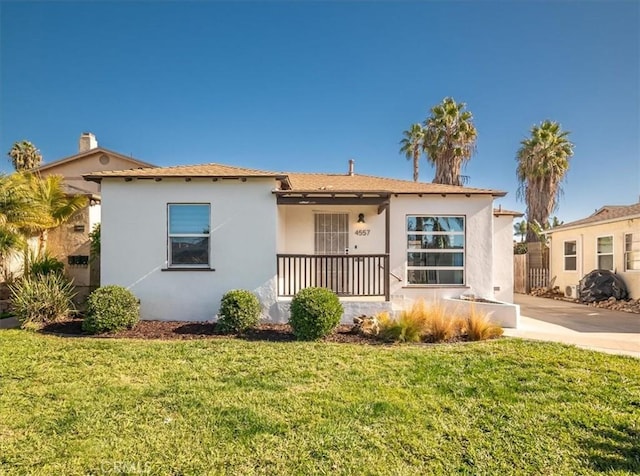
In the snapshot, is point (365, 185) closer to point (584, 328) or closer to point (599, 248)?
point (584, 328)

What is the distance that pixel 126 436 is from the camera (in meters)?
3.58

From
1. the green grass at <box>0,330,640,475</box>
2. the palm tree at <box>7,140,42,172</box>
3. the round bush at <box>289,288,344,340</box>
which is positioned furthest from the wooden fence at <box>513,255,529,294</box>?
the palm tree at <box>7,140,42,172</box>

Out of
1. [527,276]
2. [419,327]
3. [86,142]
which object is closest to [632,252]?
[527,276]

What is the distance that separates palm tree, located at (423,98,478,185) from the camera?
23328 millimetres

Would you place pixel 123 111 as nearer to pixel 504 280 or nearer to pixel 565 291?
pixel 504 280

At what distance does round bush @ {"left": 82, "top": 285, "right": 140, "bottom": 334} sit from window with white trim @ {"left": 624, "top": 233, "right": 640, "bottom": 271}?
684 inches

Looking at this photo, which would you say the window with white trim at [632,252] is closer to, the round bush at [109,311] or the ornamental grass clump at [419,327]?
the ornamental grass clump at [419,327]

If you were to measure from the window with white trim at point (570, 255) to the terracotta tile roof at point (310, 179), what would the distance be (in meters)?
9.06

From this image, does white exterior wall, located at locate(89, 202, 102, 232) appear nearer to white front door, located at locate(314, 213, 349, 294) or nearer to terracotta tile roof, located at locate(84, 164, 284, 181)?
terracotta tile roof, located at locate(84, 164, 284, 181)

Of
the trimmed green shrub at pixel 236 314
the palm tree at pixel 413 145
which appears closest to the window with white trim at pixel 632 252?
the trimmed green shrub at pixel 236 314

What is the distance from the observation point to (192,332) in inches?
324

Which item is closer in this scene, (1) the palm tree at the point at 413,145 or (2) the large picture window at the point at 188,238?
(2) the large picture window at the point at 188,238

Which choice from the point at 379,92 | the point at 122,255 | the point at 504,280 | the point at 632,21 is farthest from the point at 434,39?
the point at 122,255

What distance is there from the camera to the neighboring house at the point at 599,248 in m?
13.3
